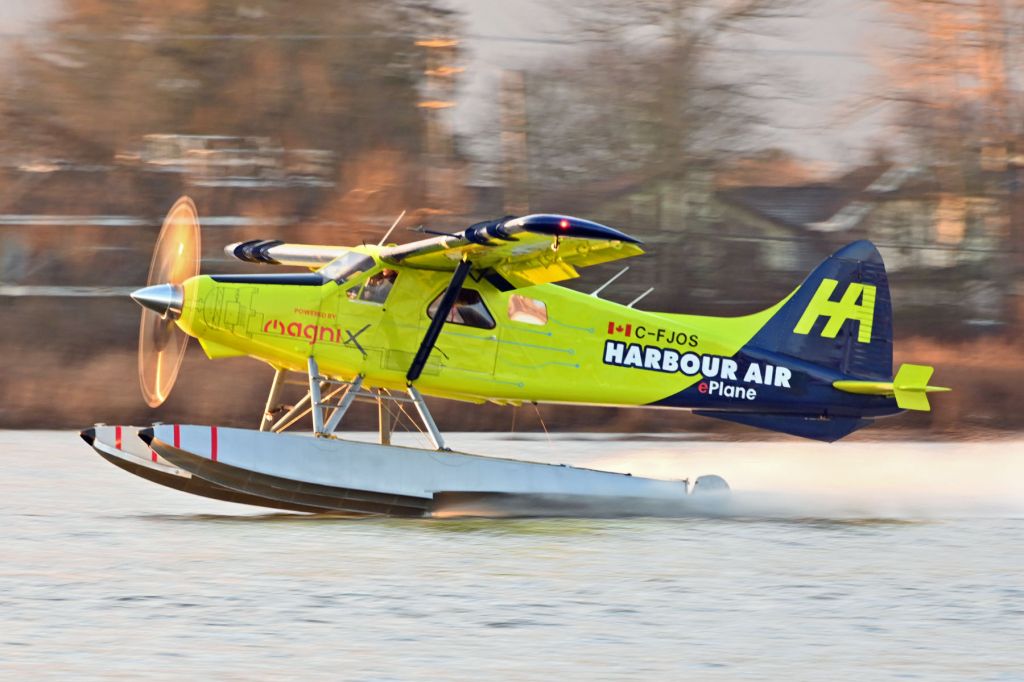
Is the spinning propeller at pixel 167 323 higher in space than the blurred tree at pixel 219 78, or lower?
lower

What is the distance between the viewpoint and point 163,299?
13055 millimetres

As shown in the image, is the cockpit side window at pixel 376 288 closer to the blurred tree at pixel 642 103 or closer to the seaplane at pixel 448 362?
the seaplane at pixel 448 362

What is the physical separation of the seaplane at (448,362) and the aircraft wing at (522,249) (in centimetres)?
3

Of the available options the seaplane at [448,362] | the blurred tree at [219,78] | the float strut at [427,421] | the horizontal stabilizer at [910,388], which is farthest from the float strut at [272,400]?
the blurred tree at [219,78]

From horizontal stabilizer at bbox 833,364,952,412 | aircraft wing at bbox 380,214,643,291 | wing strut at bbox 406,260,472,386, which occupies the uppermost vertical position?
aircraft wing at bbox 380,214,643,291

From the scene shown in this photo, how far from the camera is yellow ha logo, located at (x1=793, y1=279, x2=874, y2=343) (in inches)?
591

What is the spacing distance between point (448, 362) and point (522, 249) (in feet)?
4.51

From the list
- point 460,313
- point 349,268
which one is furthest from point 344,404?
point 460,313

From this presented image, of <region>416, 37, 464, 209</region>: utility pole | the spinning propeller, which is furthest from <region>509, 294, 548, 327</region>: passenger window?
<region>416, 37, 464, 209</region>: utility pole

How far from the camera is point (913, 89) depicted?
35500 mm

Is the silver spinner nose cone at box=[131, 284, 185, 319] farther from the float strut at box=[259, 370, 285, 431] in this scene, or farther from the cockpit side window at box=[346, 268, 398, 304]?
the cockpit side window at box=[346, 268, 398, 304]

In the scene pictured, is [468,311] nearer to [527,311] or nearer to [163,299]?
[527,311]

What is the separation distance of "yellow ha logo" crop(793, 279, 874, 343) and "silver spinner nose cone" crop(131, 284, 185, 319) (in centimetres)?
596

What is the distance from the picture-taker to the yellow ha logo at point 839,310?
1502 cm
